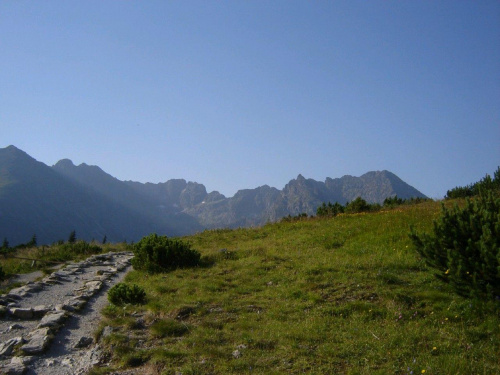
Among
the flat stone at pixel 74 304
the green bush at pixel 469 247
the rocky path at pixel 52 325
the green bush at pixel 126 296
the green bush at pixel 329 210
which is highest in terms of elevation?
the green bush at pixel 329 210

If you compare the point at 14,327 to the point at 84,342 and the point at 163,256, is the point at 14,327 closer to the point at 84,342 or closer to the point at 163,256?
the point at 84,342

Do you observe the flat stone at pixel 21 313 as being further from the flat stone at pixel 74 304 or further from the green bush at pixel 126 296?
the green bush at pixel 126 296

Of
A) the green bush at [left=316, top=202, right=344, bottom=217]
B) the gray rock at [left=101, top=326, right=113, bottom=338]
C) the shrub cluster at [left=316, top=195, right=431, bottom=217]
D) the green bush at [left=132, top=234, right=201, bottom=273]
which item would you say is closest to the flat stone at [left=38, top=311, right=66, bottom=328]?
the gray rock at [left=101, top=326, right=113, bottom=338]

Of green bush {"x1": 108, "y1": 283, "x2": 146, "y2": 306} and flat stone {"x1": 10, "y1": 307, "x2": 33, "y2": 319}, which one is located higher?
green bush {"x1": 108, "y1": 283, "x2": 146, "y2": 306}

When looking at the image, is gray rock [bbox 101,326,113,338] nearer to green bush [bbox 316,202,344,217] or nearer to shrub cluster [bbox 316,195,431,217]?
shrub cluster [bbox 316,195,431,217]

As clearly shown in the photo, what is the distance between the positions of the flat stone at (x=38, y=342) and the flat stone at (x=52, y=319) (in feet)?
0.93

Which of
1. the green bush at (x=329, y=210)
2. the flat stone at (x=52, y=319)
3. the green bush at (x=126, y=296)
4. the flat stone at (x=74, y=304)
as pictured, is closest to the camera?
the flat stone at (x=52, y=319)

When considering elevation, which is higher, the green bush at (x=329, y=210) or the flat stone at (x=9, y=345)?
the green bush at (x=329, y=210)

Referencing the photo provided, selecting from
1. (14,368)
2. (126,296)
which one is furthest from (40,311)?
(14,368)

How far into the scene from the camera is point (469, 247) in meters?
7.43

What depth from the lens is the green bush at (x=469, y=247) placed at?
23.3ft

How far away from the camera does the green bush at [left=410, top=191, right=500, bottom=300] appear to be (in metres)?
7.11

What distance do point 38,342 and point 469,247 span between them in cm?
806

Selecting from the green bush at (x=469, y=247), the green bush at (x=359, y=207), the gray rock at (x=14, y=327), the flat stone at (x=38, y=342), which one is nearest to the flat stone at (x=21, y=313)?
the gray rock at (x=14, y=327)
